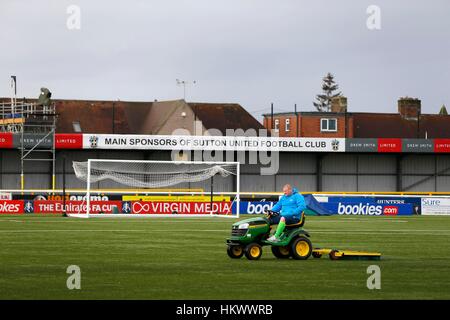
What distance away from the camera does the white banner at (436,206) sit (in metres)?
67.2

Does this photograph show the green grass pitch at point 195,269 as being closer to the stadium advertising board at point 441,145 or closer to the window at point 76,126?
the stadium advertising board at point 441,145

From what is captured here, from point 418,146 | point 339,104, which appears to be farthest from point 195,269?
point 339,104

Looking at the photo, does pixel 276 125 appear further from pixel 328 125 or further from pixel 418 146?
pixel 418 146

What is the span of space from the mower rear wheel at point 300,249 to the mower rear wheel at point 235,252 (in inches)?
49.7

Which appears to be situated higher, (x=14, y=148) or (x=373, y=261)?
(x=14, y=148)

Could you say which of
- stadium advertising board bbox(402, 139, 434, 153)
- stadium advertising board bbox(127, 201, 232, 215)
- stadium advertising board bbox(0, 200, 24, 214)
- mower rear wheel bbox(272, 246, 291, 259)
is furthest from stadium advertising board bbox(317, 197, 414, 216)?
mower rear wheel bbox(272, 246, 291, 259)

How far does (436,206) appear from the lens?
6756cm

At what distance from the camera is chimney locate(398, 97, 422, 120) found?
9569 centimetres

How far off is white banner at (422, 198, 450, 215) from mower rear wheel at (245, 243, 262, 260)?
45.0 metres

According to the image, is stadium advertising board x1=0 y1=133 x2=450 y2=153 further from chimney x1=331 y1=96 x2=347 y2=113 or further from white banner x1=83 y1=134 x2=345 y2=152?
chimney x1=331 y1=96 x2=347 y2=113

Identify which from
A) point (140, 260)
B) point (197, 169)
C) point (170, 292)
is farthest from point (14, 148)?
point (170, 292)

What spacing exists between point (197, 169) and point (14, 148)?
15.7 meters
